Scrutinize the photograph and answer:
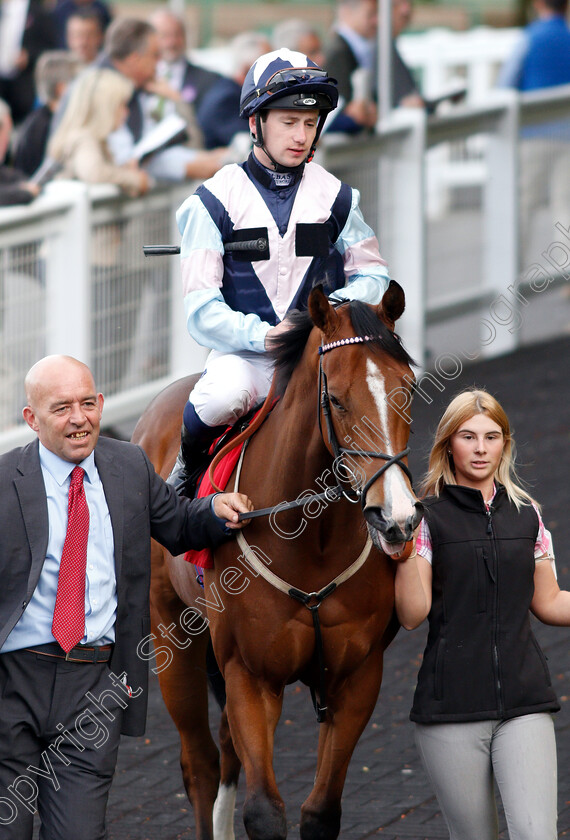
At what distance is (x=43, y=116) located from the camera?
986 centimetres

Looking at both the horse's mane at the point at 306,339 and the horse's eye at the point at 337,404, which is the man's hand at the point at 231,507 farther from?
the horse's eye at the point at 337,404

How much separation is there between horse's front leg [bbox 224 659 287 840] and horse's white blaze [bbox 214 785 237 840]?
834 millimetres

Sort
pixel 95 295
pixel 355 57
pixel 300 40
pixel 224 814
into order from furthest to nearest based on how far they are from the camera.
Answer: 1. pixel 355 57
2. pixel 300 40
3. pixel 95 295
4. pixel 224 814

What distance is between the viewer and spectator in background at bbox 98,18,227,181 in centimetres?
956

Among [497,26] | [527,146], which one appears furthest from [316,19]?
[527,146]

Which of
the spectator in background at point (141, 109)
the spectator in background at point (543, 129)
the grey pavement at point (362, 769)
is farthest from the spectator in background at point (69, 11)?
the grey pavement at point (362, 769)

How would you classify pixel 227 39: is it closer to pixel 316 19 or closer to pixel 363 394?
pixel 316 19

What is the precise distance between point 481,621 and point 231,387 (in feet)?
3.61

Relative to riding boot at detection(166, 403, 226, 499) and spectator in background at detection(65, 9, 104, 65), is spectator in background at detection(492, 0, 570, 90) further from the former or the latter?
riding boot at detection(166, 403, 226, 499)

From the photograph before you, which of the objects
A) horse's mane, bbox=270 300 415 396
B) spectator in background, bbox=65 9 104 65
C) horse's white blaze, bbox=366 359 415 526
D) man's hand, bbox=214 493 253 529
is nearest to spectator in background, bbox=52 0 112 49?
spectator in background, bbox=65 9 104 65

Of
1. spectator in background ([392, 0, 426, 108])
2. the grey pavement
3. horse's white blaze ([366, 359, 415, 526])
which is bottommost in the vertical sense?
the grey pavement

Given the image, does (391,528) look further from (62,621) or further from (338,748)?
(338,748)

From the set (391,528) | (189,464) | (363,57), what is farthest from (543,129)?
(391,528)

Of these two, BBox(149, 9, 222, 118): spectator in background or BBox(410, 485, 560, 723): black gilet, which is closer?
BBox(410, 485, 560, 723): black gilet
